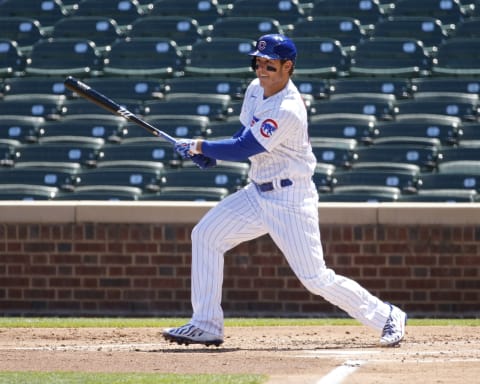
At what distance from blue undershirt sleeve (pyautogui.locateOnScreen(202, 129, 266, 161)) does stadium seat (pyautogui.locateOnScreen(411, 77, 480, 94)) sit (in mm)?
7432

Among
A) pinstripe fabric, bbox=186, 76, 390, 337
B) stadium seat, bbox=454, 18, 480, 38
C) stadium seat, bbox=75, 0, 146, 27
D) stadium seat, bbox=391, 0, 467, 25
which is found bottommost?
pinstripe fabric, bbox=186, 76, 390, 337

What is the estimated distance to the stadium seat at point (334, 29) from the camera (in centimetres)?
1447

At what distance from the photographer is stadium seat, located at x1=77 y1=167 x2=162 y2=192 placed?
1225 centimetres

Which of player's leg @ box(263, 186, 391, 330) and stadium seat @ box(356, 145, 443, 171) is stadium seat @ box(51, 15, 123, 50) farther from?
player's leg @ box(263, 186, 391, 330)

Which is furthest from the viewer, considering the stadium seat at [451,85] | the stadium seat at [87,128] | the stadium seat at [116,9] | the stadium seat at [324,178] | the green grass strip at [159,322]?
the stadium seat at [116,9]

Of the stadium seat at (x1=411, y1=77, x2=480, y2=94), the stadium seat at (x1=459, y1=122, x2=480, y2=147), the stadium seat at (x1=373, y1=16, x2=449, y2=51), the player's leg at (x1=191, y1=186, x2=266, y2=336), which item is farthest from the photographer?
the stadium seat at (x1=373, y1=16, x2=449, y2=51)

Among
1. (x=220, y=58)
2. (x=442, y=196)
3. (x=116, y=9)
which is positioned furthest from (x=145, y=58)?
(x=442, y=196)

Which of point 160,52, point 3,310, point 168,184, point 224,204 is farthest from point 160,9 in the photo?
point 224,204

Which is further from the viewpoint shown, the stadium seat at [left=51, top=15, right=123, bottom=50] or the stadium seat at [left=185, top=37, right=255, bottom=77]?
the stadium seat at [left=51, top=15, right=123, bottom=50]

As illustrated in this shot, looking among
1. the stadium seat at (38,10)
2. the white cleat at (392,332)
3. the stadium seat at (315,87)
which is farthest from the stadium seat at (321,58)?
the white cleat at (392,332)

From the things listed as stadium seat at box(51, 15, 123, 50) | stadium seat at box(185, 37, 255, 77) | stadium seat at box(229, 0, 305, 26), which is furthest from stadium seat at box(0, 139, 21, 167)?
stadium seat at box(229, 0, 305, 26)

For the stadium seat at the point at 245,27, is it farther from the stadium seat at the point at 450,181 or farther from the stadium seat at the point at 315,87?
the stadium seat at the point at 450,181

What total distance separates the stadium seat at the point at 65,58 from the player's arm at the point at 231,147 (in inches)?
336

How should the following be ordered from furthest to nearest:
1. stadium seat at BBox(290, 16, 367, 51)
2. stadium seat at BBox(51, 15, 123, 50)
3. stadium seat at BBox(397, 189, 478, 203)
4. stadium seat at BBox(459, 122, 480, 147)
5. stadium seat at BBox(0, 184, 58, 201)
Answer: stadium seat at BBox(51, 15, 123, 50) → stadium seat at BBox(290, 16, 367, 51) → stadium seat at BBox(459, 122, 480, 147) → stadium seat at BBox(0, 184, 58, 201) → stadium seat at BBox(397, 189, 478, 203)
